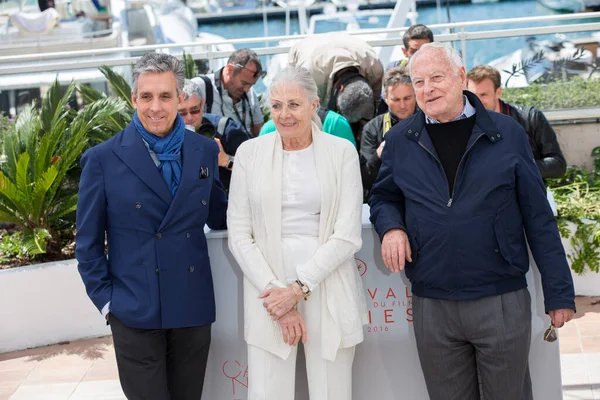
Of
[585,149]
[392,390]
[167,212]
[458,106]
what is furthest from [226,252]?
[585,149]

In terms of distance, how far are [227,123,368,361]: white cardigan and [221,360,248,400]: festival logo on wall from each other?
1.69ft

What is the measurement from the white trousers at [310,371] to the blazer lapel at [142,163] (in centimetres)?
77

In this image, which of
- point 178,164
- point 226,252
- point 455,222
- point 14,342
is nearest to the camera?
point 455,222

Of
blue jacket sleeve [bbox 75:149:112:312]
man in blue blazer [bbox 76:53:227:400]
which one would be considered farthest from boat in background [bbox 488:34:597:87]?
blue jacket sleeve [bbox 75:149:112:312]

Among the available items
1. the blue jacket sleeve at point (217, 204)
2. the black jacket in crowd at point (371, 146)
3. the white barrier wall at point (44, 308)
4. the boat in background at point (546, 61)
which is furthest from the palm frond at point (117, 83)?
the blue jacket sleeve at point (217, 204)

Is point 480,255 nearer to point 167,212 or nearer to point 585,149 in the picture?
point 167,212

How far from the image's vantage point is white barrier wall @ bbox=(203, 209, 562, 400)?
4.09 m

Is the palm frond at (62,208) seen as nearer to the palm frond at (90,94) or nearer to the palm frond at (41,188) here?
the palm frond at (41,188)

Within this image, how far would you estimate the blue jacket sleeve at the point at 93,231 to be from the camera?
11.9 feet

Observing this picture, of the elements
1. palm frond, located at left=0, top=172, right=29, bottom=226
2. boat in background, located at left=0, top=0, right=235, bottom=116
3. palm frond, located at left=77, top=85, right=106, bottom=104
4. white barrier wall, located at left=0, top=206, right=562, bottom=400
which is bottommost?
white barrier wall, located at left=0, top=206, right=562, bottom=400

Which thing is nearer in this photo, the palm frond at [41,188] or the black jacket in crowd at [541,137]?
the black jacket in crowd at [541,137]

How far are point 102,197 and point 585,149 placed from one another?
5.94 metres

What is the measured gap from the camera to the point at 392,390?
421 centimetres

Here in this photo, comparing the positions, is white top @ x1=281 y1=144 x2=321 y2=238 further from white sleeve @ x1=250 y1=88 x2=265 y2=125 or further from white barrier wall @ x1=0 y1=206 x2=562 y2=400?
white sleeve @ x1=250 y1=88 x2=265 y2=125
